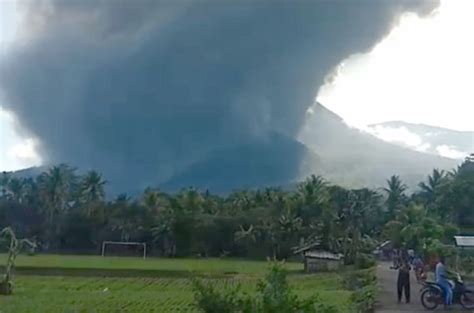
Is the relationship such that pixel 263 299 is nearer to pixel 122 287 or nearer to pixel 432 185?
pixel 122 287

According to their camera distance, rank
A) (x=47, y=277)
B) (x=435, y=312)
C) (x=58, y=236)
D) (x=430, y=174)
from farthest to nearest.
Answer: (x=430, y=174)
(x=58, y=236)
(x=47, y=277)
(x=435, y=312)

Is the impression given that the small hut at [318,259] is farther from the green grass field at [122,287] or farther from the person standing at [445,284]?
the person standing at [445,284]

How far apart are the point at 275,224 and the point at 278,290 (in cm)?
1193

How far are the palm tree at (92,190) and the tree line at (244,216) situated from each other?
50 millimetres

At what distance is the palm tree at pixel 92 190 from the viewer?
55.7 ft

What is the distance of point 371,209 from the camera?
1461 cm

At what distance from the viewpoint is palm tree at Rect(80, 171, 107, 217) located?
55.7 ft

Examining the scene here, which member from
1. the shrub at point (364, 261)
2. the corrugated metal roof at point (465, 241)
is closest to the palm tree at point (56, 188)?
the shrub at point (364, 261)

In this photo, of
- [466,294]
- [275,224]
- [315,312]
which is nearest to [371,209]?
[275,224]

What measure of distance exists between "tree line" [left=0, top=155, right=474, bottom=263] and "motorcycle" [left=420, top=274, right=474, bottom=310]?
18.9ft

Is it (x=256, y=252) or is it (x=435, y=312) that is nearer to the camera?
(x=435, y=312)

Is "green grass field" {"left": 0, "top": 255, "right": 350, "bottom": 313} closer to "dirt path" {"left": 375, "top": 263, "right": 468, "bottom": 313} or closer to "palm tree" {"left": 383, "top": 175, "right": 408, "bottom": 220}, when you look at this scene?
"dirt path" {"left": 375, "top": 263, "right": 468, "bottom": 313}

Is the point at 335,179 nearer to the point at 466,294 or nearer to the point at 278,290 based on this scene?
the point at 466,294

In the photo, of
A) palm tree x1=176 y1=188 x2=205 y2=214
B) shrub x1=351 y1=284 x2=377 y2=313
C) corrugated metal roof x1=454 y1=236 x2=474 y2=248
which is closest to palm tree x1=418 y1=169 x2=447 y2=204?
corrugated metal roof x1=454 y1=236 x2=474 y2=248
